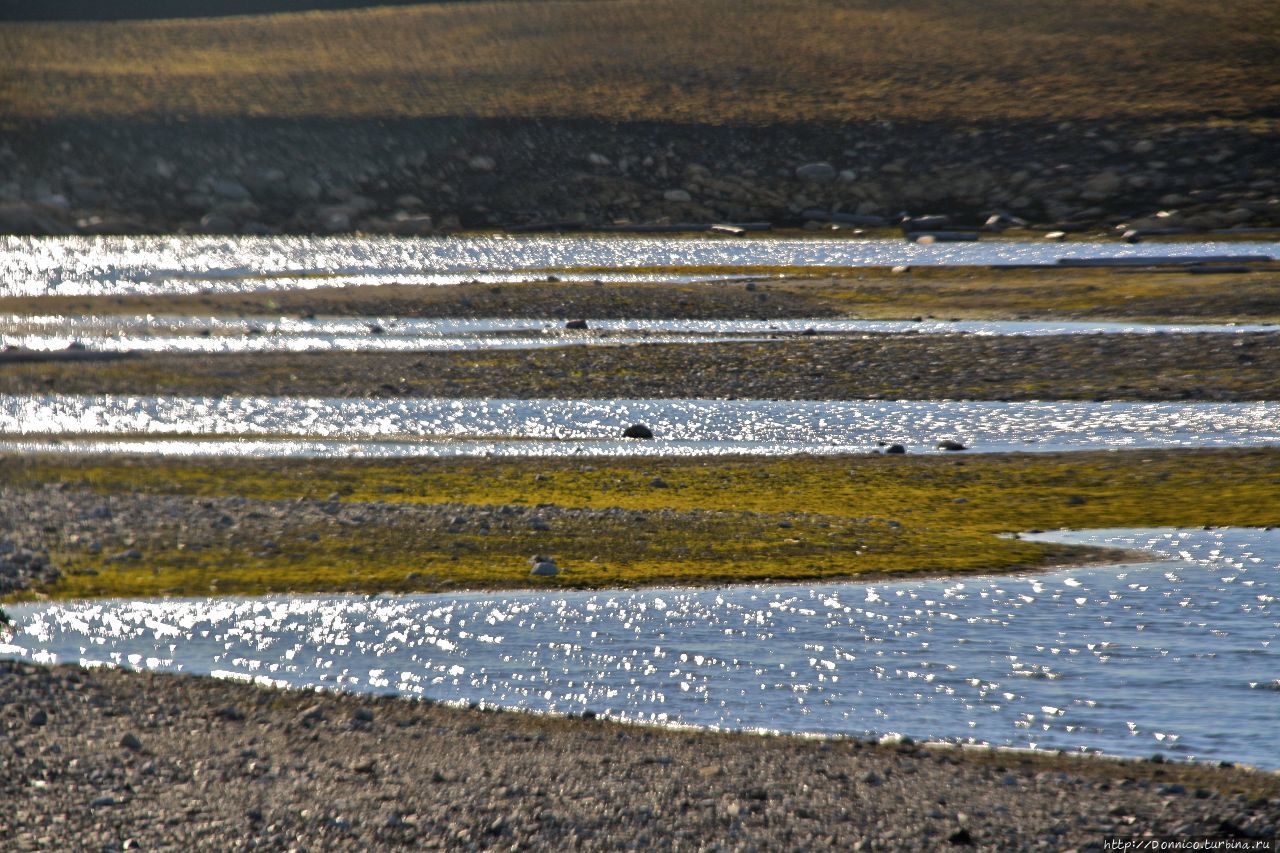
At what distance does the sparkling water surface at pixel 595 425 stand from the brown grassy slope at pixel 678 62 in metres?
82.9

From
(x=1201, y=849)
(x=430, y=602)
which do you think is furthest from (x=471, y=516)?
(x=1201, y=849)

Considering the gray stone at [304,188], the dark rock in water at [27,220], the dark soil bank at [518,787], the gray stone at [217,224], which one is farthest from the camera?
the gray stone at [304,188]

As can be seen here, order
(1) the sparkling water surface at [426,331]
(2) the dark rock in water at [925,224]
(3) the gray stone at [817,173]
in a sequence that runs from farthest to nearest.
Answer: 1. (3) the gray stone at [817,173]
2. (2) the dark rock in water at [925,224]
3. (1) the sparkling water surface at [426,331]

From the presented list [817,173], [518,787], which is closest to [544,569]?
[518,787]

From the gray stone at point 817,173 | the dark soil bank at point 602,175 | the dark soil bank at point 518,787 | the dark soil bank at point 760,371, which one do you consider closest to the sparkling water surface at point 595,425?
the dark soil bank at point 760,371

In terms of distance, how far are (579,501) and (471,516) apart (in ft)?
6.75

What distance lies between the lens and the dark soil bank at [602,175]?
92438mm

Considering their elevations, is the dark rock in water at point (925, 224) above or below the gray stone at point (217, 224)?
below

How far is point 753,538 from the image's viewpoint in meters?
21.6

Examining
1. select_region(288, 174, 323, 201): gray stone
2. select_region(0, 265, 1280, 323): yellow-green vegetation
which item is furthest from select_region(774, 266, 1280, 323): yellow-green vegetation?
select_region(288, 174, 323, 201): gray stone

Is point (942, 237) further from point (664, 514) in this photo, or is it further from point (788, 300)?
point (664, 514)

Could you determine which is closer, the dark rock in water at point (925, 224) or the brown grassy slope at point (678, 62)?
the dark rock in water at point (925, 224)

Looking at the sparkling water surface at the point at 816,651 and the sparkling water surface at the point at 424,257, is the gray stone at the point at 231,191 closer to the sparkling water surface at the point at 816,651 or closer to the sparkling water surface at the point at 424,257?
the sparkling water surface at the point at 424,257

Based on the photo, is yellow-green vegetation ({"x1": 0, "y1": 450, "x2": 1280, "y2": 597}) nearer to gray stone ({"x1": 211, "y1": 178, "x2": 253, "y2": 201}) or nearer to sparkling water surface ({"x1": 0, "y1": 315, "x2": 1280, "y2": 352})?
sparkling water surface ({"x1": 0, "y1": 315, "x2": 1280, "y2": 352})
